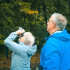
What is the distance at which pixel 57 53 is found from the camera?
2.37 metres

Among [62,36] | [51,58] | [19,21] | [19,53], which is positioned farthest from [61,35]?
[19,21]

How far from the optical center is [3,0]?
10789mm

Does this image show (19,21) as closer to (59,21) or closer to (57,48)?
(59,21)

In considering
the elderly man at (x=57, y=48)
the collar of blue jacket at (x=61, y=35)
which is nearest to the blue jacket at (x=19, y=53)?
the elderly man at (x=57, y=48)

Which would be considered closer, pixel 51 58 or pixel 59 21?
pixel 51 58

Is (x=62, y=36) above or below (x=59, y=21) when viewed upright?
below

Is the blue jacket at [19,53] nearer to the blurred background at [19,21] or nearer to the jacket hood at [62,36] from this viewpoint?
→ the jacket hood at [62,36]

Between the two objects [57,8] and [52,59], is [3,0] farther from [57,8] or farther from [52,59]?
[52,59]

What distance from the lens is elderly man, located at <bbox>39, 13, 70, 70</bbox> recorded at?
2.34m

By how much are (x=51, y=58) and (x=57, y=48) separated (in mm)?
144

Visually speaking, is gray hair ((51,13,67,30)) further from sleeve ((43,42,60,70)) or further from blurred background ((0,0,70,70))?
blurred background ((0,0,70,70))

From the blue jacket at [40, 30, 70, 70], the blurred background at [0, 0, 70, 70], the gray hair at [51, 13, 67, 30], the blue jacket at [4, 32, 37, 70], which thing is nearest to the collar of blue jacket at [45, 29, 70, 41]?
the blue jacket at [40, 30, 70, 70]

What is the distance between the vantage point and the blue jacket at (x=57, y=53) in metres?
2.34

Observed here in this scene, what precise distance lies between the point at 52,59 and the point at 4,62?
27.6 feet
